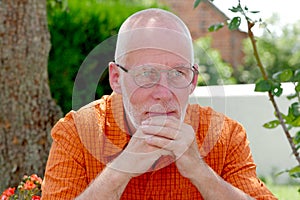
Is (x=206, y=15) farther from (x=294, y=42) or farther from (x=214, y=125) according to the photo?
(x=214, y=125)

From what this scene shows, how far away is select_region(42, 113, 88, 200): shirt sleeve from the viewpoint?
1984mm

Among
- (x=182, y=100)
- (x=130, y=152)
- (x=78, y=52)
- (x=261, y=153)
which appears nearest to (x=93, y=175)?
(x=130, y=152)

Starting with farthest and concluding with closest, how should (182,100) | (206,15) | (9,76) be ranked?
(206,15)
(9,76)
(182,100)

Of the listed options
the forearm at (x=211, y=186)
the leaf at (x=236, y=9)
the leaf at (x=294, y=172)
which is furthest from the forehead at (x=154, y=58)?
the leaf at (x=294, y=172)

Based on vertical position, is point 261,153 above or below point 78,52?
below

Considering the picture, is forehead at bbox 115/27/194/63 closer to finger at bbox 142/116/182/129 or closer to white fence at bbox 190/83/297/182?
finger at bbox 142/116/182/129

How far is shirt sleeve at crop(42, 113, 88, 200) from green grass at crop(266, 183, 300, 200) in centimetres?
403

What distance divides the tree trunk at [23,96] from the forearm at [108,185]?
236 cm

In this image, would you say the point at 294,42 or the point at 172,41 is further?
the point at 294,42

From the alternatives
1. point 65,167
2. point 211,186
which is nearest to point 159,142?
point 211,186

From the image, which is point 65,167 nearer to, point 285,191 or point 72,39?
point 285,191

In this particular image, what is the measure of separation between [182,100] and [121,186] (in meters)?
0.29

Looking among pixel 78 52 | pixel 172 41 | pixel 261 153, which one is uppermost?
pixel 172 41

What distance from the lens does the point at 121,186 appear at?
6.07 ft
